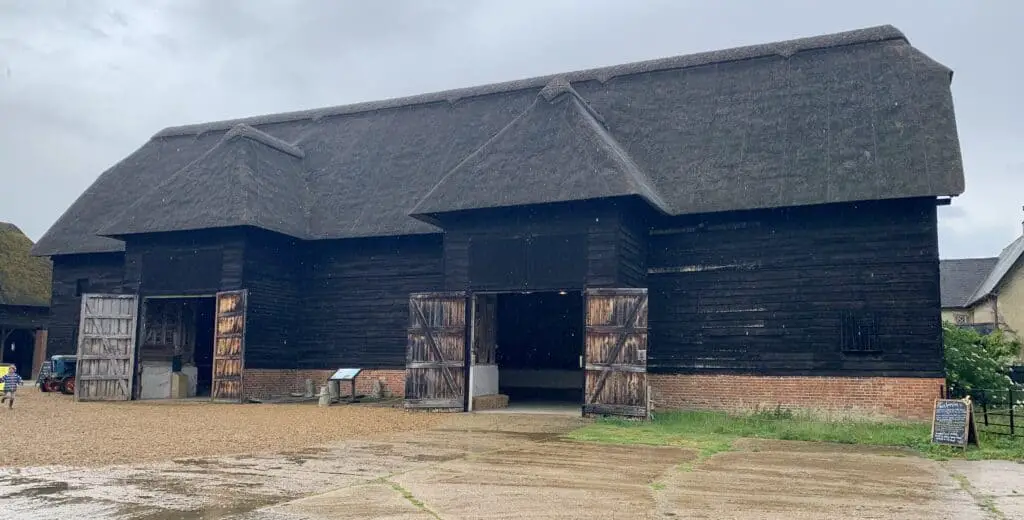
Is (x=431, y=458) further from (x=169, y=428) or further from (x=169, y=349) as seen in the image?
(x=169, y=349)

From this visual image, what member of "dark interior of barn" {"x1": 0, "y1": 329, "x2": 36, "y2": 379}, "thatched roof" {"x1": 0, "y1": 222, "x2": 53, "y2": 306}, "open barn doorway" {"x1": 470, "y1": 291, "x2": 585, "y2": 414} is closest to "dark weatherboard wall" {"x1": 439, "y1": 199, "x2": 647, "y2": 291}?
"open barn doorway" {"x1": 470, "y1": 291, "x2": 585, "y2": 414}

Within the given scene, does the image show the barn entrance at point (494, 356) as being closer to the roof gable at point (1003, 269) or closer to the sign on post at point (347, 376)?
the sign on post at point (347, 376)

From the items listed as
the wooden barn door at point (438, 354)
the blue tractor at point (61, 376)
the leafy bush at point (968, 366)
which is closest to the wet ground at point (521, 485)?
the wooden barn door at point (438, 354)

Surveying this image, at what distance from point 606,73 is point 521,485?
15.6 metres

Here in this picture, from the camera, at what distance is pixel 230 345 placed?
2036 cm

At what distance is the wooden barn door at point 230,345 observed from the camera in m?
20.2

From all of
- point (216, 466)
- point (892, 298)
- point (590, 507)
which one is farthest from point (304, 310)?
point (590, 507)

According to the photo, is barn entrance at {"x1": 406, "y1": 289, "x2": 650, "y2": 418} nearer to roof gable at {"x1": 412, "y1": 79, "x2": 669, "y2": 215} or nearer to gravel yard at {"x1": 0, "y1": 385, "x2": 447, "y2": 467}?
gravel yard at {"x1": 0, "y1": 385, "x2": 447, "y2": 467}

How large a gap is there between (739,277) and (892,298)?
119 inches

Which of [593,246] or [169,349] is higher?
[593,246]

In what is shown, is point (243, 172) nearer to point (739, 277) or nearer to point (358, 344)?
point (358, 344)

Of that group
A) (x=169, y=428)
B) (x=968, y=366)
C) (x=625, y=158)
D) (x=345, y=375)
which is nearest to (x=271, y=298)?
(x=345, y=375)

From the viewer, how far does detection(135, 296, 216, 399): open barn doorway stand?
2191cm

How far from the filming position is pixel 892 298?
15938 mm
